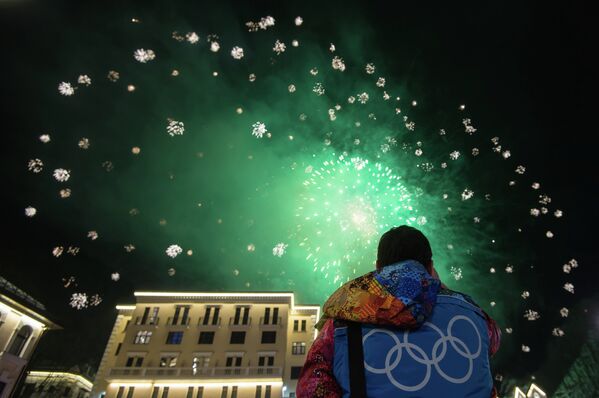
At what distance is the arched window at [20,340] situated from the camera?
876 inches

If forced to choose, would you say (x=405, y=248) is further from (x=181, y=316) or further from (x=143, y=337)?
(x=143, y=337)

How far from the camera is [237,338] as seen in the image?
3619 cm

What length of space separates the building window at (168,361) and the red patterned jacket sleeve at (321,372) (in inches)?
1474

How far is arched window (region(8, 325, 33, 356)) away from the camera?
2224 centimetres

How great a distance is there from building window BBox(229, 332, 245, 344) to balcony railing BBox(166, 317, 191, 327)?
16.6ft

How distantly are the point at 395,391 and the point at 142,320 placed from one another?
4142 centimetres

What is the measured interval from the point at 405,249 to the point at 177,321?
3934 centimetres

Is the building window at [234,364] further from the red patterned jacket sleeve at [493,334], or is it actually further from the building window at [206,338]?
the red patterned jacket sleeve at [493,334]

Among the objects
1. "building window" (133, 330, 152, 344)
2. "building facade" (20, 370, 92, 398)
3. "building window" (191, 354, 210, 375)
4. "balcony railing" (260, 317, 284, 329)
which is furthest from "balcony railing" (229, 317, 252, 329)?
"building facade" (20, 370, 92, 398)

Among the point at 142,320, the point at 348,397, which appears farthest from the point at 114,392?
the point at 348,397

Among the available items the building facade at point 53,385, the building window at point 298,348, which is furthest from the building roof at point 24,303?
the building facade at point 53,385

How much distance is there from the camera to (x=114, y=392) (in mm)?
31953

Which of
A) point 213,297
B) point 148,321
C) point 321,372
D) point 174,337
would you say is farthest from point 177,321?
point 321,372

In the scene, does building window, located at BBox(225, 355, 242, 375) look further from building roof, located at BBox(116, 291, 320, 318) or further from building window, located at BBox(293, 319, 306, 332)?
building window, located at BBox(293, 319, 306, 332)
